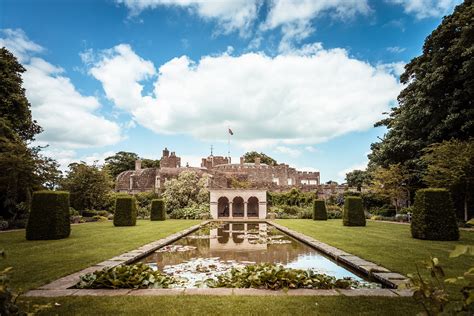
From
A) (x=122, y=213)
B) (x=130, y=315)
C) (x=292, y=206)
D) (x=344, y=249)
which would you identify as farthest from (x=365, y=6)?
(x=292, y=206)

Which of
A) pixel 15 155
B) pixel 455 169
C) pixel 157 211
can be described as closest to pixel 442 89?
pixel 455 169

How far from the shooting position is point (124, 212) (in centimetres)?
1911

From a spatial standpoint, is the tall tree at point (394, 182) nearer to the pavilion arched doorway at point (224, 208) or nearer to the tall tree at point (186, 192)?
the pavilion arched doorway at point (224, 208)

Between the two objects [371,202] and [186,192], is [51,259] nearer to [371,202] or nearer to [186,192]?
[186,192]

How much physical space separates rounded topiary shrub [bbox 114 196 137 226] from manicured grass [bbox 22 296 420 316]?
15109 mm

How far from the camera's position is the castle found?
40953mm

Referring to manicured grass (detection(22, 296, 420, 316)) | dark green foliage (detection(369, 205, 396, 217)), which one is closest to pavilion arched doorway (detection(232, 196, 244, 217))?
dark green foliage (detection(369, 205, 396, 217))

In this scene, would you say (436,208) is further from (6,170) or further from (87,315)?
(6,170)

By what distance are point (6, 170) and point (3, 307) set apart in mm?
18460

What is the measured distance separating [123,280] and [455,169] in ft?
54.5

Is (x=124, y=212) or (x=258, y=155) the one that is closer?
(x=124, y=212)

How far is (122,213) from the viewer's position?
62.6ft

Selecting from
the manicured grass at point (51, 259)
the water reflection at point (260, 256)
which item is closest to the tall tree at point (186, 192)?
the manicured grass at point (51, 259)

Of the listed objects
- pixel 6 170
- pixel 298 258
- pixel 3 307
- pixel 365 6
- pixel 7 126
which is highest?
pixel 365 6
